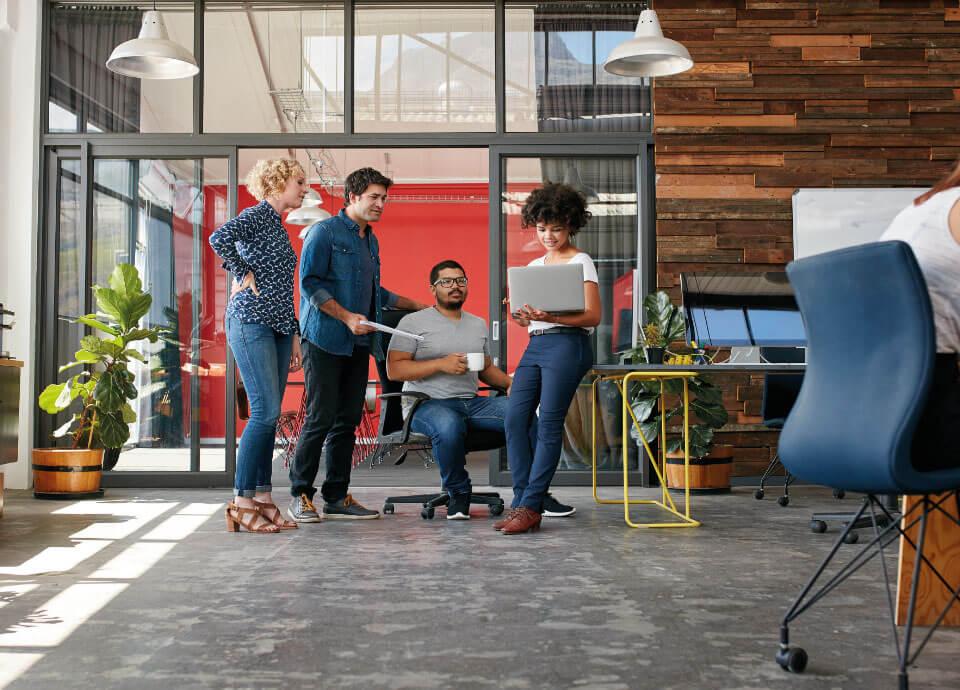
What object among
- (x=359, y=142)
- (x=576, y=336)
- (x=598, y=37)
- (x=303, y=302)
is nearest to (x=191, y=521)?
(x=303, y=302)

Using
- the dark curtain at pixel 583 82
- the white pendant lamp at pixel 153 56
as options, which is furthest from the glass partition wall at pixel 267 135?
the white pendant lamp at pixel 153 56

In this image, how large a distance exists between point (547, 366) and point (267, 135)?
9.23 ft

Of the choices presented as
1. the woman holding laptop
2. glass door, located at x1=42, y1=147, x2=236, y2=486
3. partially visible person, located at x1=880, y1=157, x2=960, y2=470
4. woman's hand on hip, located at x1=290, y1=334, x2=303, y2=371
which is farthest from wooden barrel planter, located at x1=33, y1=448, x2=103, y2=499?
partially visible person, located at x1=880, y1=157, x2=960, y2=470

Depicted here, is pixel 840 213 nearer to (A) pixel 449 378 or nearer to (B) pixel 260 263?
(A) pixel 449 378

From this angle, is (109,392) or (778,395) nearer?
(778,395)

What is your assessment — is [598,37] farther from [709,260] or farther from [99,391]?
[99,391]

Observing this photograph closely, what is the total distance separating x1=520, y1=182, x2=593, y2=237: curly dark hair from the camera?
12.0 ft

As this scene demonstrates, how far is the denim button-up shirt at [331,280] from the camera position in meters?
3.79

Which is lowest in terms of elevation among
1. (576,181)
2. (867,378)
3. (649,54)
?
(867,378)

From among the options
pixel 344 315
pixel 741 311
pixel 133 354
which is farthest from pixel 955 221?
pixel 133 354

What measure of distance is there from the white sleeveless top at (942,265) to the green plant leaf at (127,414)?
4.27 meters

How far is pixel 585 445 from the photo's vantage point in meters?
5.46

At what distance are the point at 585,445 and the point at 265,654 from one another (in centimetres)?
370

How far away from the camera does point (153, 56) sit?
448cm
